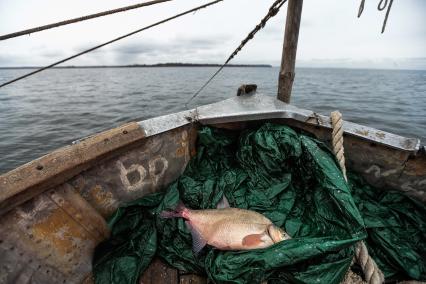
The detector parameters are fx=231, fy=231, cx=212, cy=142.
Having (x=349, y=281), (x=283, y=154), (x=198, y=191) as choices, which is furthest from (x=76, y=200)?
(x=349, y=281)

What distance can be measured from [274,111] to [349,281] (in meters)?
1.96

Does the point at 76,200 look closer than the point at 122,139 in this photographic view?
Yes

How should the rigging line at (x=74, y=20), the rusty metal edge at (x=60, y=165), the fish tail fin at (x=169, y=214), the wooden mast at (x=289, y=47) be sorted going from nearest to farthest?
the rigging line at (x=74, y=20) → the rusty metal edge at (x=60, y=165) → the fish tail fin at (x=169, y=214) → the wooden mast at (x=289, y=47)

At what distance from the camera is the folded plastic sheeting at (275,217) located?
6.66 feet

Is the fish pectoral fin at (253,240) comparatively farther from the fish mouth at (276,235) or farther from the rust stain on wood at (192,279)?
the rust stain on wood at (192,279)

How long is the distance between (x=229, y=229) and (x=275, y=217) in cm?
62

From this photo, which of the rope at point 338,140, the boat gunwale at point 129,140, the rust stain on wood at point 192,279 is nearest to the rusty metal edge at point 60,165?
the boat gunwale at point 129,140

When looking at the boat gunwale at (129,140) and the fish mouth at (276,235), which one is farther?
the fish mouth at (276,235)

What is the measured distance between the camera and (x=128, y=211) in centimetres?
263

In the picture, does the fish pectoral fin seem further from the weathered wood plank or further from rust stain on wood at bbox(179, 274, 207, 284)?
the weathered wood plank

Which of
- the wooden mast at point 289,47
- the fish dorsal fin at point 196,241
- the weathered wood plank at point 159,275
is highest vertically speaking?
the wooden mast at point 289,47

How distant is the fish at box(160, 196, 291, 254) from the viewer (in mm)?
2248

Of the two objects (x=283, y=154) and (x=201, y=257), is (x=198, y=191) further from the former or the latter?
(x=283, y=154)

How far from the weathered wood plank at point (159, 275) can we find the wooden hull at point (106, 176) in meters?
0.01
